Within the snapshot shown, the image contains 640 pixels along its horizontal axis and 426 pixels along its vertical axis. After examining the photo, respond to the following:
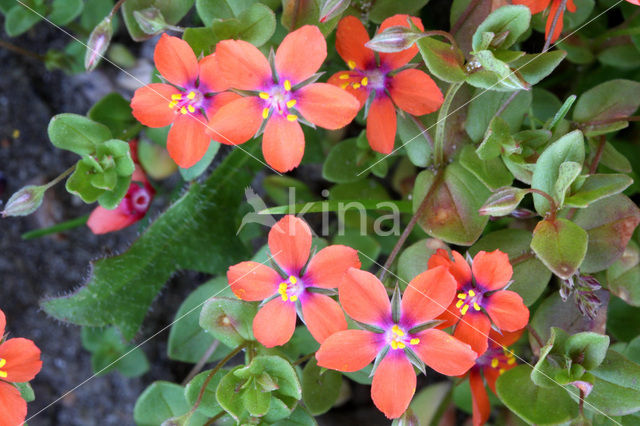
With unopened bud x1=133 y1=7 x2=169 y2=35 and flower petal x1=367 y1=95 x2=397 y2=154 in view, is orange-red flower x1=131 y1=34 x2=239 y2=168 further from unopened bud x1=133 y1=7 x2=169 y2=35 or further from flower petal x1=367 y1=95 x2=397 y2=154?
flower petal x1=367 y1=95 x2=397 y2=154

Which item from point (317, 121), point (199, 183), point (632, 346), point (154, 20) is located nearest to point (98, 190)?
point (199, 183)

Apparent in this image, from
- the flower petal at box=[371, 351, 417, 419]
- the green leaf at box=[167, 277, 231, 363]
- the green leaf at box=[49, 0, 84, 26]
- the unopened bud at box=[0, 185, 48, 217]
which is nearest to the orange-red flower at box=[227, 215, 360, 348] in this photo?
the flower petal at box=[371, 351, 417, 419]

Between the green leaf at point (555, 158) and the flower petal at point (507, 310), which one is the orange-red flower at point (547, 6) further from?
the flower petal at point (507, 310)

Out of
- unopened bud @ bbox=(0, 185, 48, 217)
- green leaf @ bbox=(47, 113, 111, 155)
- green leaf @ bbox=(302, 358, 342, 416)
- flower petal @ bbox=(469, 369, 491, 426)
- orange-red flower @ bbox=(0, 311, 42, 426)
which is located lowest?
green leaf @ bbox=(302, 358, 342, 416)

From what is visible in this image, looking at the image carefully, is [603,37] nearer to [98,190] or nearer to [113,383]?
[98,190]

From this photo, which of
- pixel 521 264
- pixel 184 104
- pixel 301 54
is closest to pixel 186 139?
pixel 184 104

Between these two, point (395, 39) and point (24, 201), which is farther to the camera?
point (24, 201)

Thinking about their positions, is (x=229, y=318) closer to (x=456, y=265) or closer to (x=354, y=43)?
(x=456, y=265)
